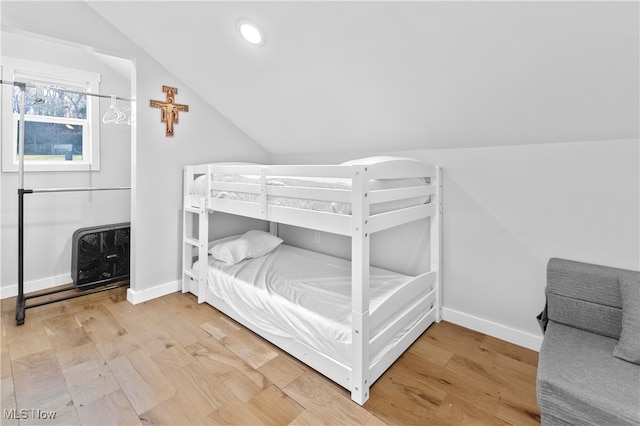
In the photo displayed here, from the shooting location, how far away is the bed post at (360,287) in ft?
4.90

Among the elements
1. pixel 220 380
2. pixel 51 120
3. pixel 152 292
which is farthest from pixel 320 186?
pixel 51 120

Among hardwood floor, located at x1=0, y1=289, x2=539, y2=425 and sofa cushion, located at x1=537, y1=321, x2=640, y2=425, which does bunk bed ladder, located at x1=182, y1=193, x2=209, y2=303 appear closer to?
hardwood floor, located at x1=0, y1=289, x2=539, y2=425

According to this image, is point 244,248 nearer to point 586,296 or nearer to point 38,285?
point 38,285

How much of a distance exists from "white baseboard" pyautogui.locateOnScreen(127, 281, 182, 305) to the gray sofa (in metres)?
2.68

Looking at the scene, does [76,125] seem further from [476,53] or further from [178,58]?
[476,53]

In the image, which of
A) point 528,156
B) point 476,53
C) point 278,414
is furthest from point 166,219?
point 528,156

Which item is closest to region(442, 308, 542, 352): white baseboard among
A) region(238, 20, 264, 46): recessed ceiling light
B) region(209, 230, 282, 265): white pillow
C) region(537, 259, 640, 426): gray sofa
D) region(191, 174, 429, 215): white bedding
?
region(537, 259, 640, 426): gray sofa

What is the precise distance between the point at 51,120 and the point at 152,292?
1.84 meters

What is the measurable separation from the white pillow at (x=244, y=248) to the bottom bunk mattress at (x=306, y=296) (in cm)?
6

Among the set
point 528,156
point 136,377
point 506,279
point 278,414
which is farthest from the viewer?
point 506,279

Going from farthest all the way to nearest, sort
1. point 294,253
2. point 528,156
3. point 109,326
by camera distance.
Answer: point 294,253 < point 109,326 < point 528,156

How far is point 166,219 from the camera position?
9.04 feet

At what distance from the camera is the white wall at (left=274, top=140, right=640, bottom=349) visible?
1.66 metres

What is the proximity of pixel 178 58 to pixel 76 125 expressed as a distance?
1.39 metres
